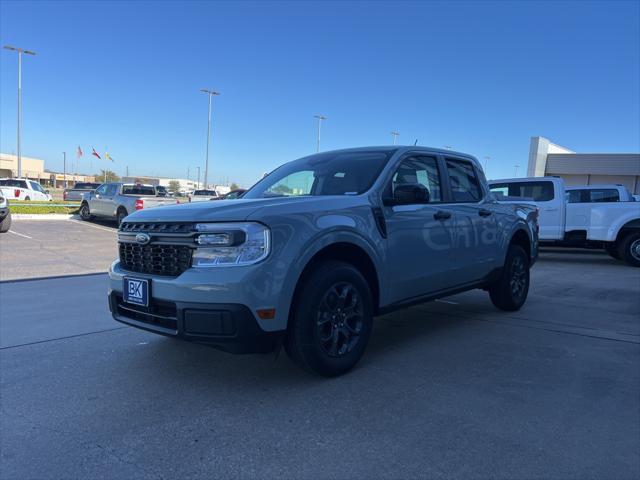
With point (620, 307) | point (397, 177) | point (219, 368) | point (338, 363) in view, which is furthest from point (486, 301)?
point (219, 368)

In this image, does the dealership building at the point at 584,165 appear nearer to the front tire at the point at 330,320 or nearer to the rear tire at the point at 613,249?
the rear tire at the point at 613,249

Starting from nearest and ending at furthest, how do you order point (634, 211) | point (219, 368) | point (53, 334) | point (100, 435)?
1. point (100, 435)
2. point (219, 368)
3. point (53, 334)
4. point (634, 211)

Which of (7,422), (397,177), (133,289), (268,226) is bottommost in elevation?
(7,422)

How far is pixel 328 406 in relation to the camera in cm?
325

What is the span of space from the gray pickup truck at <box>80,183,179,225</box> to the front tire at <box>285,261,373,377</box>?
13.1 m

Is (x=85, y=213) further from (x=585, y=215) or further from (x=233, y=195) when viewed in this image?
(x=585, y=215)

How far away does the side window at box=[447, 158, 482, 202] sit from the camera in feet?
16.8

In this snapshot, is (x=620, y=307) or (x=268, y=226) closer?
(x=268, y=226)

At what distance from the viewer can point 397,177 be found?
436cm

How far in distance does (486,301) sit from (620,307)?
5.69ft

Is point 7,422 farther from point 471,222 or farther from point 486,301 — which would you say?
point 486,301

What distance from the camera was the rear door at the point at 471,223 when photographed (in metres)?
4.99

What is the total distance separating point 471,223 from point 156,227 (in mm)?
3224

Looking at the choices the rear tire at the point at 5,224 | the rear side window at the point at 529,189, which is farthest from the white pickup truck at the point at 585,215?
the rear tire at the point at 5,224
